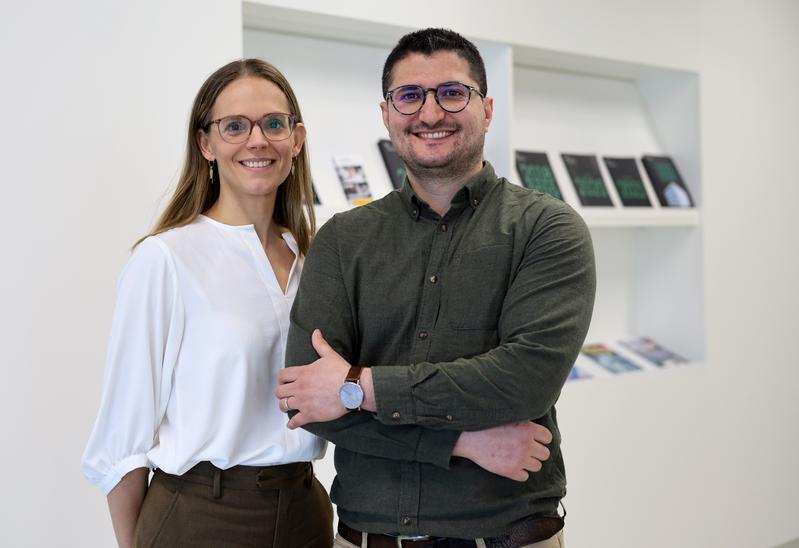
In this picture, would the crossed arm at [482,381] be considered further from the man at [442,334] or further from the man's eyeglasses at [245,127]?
the man's eyeglasses at [245,127]

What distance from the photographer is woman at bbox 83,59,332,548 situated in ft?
5.81

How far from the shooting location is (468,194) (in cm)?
175

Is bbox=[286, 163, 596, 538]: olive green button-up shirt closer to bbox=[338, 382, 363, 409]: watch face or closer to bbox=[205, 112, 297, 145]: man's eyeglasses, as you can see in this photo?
bbox=[338, 382, 363, 409]: watch face

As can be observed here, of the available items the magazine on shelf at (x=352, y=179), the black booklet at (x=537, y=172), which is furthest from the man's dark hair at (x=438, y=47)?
the black booklet at (x=537, y=172)

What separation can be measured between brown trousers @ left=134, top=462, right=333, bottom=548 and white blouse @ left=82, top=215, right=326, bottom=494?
0.03 metres

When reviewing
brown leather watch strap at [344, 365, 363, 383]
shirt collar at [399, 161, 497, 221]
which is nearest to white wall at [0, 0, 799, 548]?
shirt collar at [399, 161, 497, 221]

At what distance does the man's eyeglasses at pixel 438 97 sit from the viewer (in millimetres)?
1711

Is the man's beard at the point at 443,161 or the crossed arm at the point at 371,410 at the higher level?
the man's beard at the point at 443,161

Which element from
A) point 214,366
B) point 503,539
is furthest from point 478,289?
point 214,366

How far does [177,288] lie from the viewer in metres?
1.79

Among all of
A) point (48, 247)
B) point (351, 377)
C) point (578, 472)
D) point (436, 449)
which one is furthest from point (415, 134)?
point (578, 472)

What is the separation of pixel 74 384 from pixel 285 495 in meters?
1.01

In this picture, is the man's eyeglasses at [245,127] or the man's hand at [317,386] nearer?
the man's hand at [317,386]

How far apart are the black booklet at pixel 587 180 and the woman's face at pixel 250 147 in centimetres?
239
